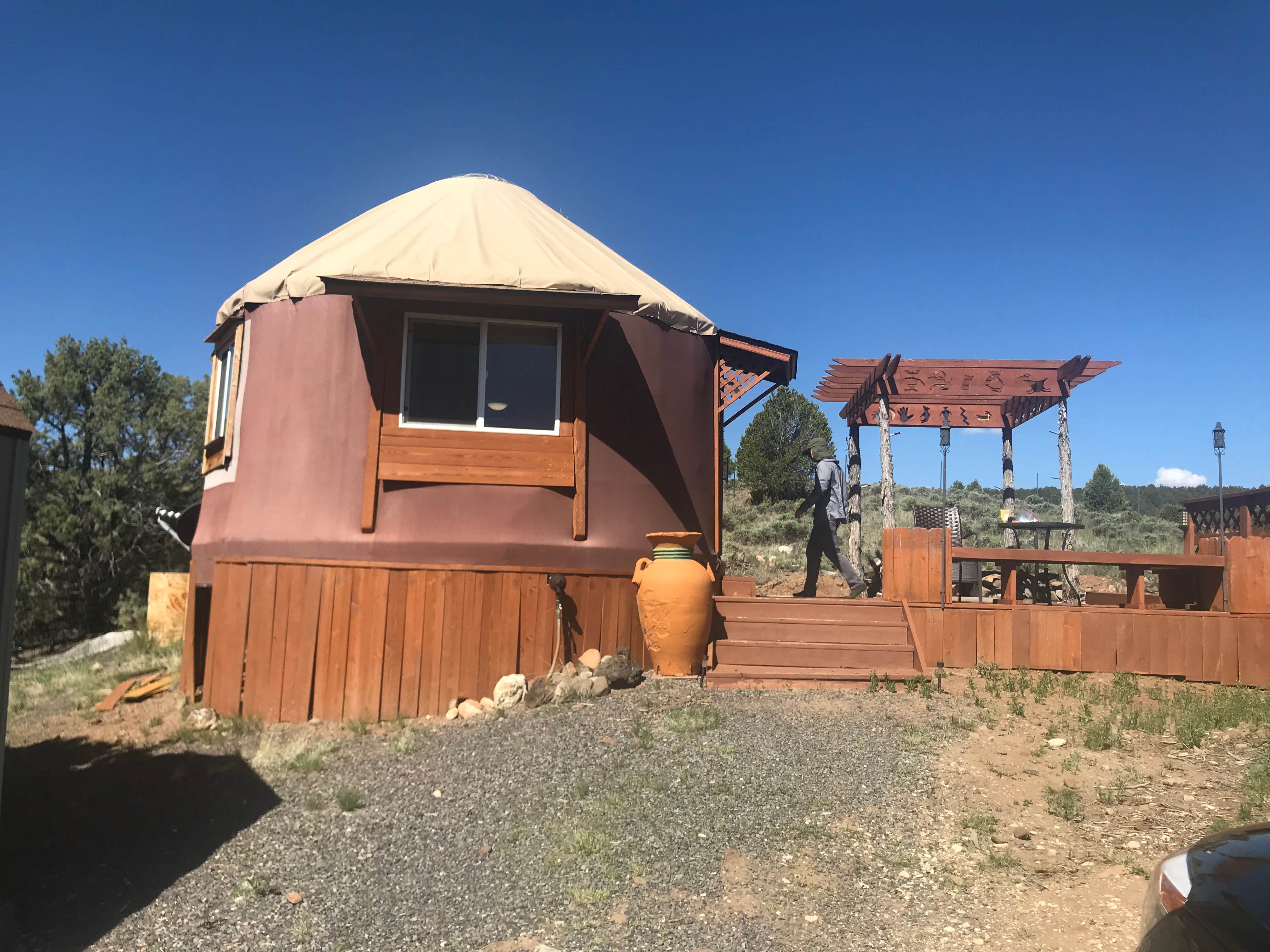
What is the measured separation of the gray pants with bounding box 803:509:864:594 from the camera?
8.91 m

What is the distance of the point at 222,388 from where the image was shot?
9.87 m

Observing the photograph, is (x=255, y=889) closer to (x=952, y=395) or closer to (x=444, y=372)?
(x=444, y=372)

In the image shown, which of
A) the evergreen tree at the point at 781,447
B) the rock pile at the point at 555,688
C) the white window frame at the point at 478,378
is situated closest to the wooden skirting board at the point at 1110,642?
the rock pile at the point at 555,688

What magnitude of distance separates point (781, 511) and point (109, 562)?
18.3 m

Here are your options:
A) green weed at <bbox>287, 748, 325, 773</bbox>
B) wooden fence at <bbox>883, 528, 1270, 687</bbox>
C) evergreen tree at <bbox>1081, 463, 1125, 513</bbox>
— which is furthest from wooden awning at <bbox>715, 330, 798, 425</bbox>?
evergreen tree at <bbox>1081, 463, 1125, 513</bbox>

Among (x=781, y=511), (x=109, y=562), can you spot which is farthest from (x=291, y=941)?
(x=781, y=511)

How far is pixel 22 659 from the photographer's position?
1709 cm

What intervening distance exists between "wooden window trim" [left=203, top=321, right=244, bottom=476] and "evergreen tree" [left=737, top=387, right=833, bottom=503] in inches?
808

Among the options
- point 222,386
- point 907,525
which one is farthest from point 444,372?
point 907,525

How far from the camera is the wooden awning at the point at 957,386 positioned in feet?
37.3

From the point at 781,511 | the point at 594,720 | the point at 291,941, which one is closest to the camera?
the point at 291,941

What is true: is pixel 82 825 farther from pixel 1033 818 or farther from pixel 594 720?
pixel 1033 818

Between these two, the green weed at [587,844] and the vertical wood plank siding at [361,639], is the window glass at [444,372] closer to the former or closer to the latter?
the vertical wood plank siding at [361,639]

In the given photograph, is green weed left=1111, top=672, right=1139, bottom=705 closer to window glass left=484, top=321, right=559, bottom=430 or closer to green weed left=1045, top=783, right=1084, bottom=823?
green weed left=1045, top=783, right=1084, bottom=823
